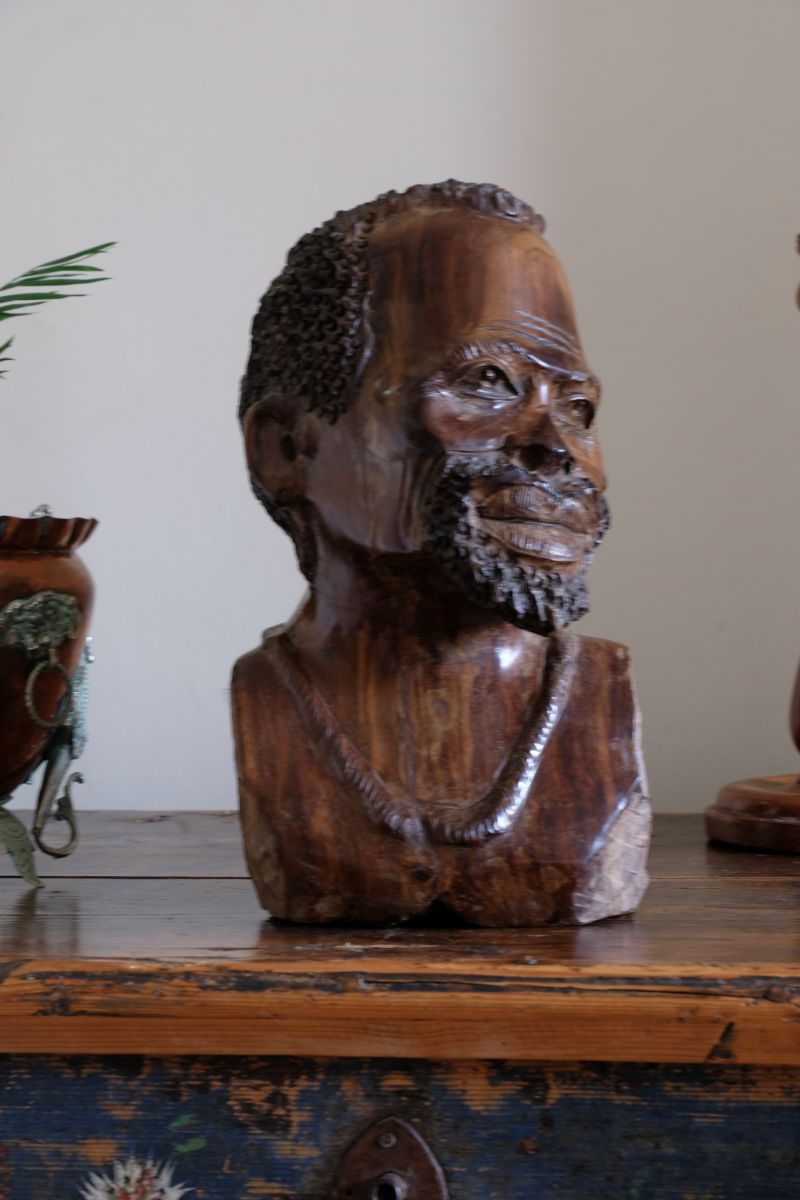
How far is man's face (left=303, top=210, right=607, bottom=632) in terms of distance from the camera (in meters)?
0.91

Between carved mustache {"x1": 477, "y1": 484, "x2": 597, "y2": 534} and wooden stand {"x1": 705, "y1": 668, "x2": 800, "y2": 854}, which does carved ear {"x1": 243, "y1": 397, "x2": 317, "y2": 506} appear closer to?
carved mustache {"x1": 477, "y1": 484, "x2": 597, "y2": 534}

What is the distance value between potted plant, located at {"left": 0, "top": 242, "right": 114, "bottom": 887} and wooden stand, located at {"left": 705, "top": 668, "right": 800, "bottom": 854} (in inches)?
22.6

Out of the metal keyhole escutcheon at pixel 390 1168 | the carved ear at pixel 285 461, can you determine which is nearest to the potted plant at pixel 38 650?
the carved ear at pixel 285 461

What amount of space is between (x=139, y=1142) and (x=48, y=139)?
1.22 m

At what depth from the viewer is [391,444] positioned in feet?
3.03

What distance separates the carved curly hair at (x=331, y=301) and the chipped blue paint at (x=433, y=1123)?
1.35 ft

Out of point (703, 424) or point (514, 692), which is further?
point (703, 424)

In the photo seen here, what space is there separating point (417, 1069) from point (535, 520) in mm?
332

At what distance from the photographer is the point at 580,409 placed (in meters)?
0.97

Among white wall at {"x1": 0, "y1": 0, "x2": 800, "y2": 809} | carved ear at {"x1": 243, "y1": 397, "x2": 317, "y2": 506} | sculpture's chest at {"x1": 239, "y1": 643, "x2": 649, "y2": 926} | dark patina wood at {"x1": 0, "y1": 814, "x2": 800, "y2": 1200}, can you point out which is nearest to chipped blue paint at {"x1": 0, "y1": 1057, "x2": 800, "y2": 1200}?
dark patina wood at {"x1": 0, "y1": 814, "x2": 800, "y2": 1200}

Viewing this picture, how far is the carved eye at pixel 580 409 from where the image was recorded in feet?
3.13

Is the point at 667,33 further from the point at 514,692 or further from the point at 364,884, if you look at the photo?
the point at 364,884

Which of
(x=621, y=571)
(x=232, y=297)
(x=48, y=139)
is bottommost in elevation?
(x=621, y=571)

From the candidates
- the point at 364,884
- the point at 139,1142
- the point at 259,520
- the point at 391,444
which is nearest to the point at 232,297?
the point at 259,520
